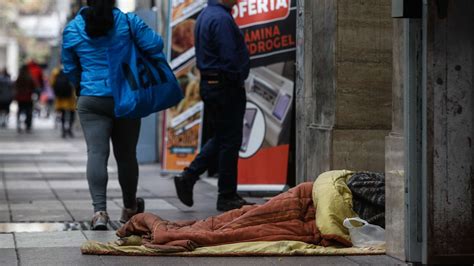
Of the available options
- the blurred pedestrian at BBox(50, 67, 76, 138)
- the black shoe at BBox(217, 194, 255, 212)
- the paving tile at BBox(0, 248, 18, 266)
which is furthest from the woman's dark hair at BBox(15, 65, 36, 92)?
the paving tile at BBox(0, 248, 18, 266)

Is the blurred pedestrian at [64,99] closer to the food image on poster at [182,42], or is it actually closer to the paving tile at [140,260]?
the food image on poster at [182,42]

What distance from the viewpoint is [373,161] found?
809cm

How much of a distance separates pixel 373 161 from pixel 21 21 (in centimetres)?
6379

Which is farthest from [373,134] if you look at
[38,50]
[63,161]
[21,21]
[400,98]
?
[38,50]

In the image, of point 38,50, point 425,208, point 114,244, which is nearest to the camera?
point 425,208

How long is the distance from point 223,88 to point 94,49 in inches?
51.8

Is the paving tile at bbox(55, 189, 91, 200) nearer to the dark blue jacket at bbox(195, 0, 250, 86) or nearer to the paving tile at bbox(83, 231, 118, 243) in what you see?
the dark blue jacket at bbox(195, 0, 250, 86)

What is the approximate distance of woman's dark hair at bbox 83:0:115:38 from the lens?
7.97 metres

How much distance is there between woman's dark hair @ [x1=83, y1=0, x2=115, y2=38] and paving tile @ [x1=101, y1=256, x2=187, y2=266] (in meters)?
2.15

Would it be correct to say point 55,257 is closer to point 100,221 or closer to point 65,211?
point 100,221

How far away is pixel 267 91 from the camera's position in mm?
10352

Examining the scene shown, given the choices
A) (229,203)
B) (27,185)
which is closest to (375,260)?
(229,203)

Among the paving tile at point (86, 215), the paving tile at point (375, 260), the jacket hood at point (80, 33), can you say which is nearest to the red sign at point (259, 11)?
the jacket hood at point (80, 33)

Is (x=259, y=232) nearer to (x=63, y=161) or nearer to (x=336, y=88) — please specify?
(x=336, y=88)
